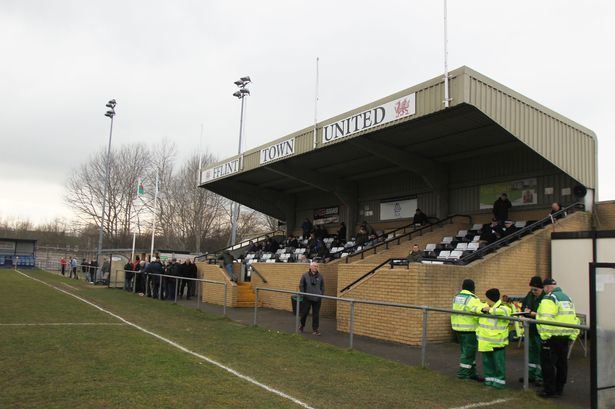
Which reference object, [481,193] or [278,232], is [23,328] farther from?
[278,232]

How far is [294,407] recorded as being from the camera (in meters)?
6.39

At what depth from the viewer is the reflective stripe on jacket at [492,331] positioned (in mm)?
7922

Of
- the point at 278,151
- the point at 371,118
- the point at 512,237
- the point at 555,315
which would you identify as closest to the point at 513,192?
the point at 512,237

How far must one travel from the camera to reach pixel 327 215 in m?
28.3

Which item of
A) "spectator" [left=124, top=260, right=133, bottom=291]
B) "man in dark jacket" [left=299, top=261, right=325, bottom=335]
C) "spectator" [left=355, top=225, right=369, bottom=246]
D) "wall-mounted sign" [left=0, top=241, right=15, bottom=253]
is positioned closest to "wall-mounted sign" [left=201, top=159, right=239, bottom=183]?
"spectator" [left=124, top=260, right=133, bottom=291]

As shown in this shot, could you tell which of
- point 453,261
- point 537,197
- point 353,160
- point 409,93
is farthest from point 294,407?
point 353,160

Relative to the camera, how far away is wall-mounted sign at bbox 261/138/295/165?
69.3ft

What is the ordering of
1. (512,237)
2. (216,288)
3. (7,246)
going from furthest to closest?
Result: (7,246)
(216,288)
(512,237)

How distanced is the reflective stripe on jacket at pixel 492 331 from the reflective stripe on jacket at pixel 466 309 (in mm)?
284

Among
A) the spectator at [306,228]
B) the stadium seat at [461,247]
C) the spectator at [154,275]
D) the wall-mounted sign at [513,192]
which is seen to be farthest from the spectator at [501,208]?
the spectator at [154,275]

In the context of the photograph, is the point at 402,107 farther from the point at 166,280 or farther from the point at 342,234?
the point at 166,280

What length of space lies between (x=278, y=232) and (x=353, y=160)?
11.8 metres

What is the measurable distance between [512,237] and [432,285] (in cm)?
364

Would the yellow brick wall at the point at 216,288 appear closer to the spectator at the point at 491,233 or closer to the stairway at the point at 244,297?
the stairway at the point at 244,297
